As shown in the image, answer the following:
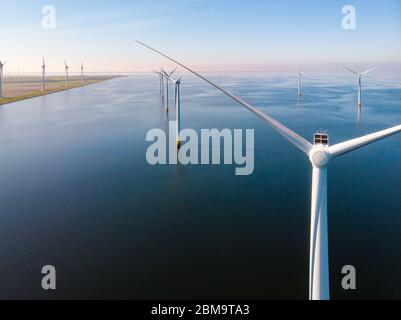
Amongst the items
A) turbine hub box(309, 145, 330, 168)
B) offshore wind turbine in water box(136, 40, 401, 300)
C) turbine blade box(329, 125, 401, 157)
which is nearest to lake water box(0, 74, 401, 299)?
offshore wind turbine in water box(136, 40, 401, 300)

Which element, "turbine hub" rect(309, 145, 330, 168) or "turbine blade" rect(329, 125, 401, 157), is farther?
"turbine blade" rect(329, 125, 401, 157)

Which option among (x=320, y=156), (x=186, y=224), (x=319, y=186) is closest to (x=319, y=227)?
(x=319, y=186)

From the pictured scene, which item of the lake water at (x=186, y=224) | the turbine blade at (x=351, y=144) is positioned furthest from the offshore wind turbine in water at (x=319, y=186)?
the lake water at (x=186, y=224)

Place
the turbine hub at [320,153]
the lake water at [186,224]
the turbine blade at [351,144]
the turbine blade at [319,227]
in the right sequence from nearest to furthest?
the turbine hub at [320,153], the turbine blade at [351,144], the turbine blade at [319,227], the lake water at [186,224]

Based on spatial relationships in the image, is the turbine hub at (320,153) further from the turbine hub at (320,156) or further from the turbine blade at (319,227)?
the turbine blade at (319,227)

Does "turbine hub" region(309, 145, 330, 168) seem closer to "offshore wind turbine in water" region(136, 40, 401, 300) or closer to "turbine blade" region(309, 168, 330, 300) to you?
"offshore wind turbine in water" region(136, 40, 401, 300)

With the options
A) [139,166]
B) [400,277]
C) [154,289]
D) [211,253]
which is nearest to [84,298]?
[154,289]

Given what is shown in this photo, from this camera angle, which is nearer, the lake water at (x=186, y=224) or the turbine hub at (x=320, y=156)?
the turbine hub at (x=320, y=156)

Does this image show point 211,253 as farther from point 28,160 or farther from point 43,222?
point 28,160
